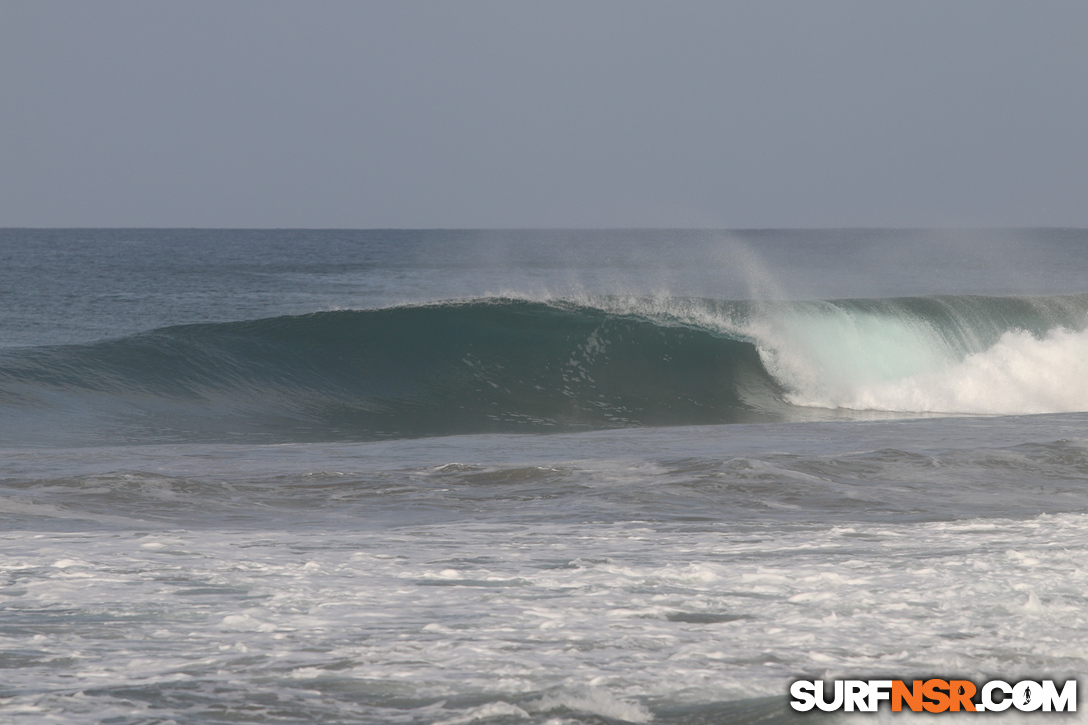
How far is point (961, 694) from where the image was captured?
8.73 ft

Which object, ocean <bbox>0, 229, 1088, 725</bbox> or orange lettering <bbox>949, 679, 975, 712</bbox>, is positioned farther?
ocean <bbox>0, 229, 1088, 725</bbox>

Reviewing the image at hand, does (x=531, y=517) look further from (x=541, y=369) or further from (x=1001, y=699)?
(x=541, y=369)

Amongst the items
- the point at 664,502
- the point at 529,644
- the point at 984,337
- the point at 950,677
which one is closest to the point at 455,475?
the point at 664,502

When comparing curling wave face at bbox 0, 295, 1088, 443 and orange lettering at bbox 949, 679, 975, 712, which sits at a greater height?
curling wave face at bbox 0, 295, 1088, 443

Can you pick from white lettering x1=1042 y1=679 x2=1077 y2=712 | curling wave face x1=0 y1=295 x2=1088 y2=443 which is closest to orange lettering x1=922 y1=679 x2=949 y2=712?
white lettering x1=1042 y1=679 x2=1077 y2=712

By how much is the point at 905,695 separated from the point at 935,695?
0.08m

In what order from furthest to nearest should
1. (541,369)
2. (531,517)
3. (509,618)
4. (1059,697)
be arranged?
1. (541,369)
2. (531,517)
3. (509,618)
4. (1059,697)

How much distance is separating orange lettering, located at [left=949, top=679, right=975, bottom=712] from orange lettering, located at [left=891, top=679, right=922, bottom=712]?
8 cm

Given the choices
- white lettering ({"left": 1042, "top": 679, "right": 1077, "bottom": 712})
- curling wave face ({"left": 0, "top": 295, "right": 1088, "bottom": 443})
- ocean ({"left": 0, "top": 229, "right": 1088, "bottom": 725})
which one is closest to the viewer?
white lettering ({"left": 1042, "top": 679, "right": 1077, "bottom": 712})

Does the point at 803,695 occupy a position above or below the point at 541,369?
below

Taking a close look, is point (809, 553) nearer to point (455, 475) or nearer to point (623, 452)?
point (455, 475)

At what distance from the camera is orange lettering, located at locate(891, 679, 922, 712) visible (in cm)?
259

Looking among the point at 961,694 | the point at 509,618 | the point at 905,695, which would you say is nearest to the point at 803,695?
the point at 905,695

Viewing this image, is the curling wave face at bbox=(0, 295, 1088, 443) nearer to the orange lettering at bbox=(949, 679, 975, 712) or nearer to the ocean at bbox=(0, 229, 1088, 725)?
the ocean at bbox=(0, 229, 1088, 725)
